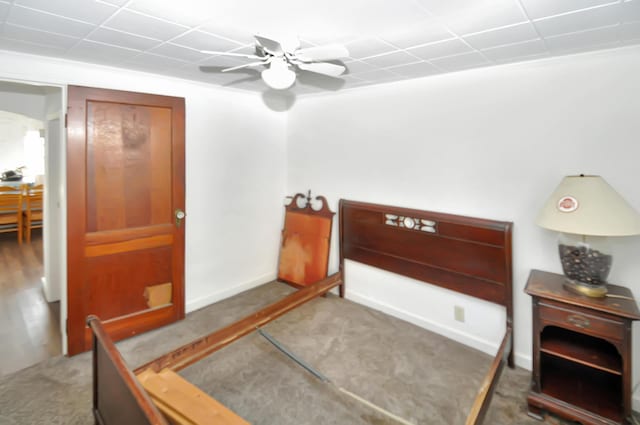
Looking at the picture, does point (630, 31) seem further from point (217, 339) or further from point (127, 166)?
point (127, 166)

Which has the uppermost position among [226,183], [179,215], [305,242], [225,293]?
[226,183]

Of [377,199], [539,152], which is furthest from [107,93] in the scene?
[539,152]

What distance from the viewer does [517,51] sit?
2.26 metres

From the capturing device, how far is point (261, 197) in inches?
163

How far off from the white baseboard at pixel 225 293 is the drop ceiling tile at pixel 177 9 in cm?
269

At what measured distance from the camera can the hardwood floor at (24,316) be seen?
9.02 feet

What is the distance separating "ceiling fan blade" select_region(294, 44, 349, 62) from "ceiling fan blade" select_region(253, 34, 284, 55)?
0.40 ft

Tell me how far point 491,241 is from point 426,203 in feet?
2.12

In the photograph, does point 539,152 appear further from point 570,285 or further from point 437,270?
point 437,270

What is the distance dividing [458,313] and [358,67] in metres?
2.28

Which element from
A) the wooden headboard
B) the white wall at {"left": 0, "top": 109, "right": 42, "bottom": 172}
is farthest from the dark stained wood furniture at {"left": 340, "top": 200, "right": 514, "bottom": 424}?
the white wall at {"left": 0, "top": 109, "right": 42, "bottom": 172}

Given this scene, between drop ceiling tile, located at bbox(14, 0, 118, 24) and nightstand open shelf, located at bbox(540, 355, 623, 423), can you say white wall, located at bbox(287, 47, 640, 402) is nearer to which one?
nightstand open shelf, located at bbox(540, 355, 623, 423)

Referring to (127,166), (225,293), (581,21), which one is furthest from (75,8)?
(225,293)

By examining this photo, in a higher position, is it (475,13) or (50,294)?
(475,13)
